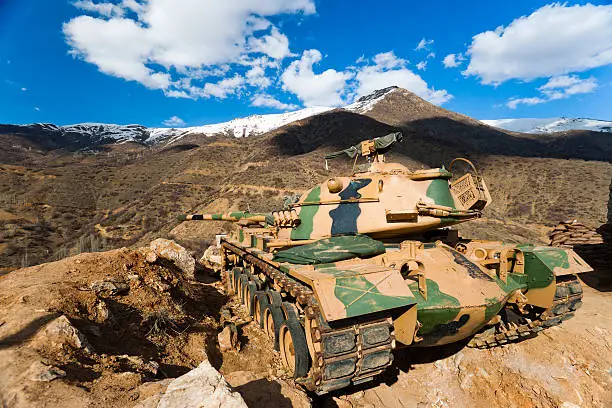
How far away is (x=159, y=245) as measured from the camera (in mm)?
11531

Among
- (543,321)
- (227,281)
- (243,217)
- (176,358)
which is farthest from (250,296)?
(543,321)

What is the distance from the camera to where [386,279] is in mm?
4094

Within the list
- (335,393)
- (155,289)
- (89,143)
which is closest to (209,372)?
(335,393)

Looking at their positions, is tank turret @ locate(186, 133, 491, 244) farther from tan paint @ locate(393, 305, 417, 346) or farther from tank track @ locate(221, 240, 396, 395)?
tank track @ locate(221, 240, 396, 395)

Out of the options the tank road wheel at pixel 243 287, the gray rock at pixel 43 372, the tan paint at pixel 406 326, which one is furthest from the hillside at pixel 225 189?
the tan paint at pixel 406 326

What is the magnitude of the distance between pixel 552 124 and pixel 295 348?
13349cm

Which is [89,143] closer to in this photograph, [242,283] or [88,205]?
[88,205]

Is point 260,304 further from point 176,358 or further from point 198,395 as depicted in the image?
point 198,395

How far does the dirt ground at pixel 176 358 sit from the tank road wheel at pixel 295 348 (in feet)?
0.84

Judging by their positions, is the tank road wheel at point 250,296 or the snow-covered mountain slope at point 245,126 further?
the snow-covered mountain slope at point 245,126

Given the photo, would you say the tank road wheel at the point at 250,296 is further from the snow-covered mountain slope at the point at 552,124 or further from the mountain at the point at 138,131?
the snow-covered mountain slope at the point at 552,124

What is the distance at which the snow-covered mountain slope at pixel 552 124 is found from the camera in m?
95.5

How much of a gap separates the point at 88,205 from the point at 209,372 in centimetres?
4689

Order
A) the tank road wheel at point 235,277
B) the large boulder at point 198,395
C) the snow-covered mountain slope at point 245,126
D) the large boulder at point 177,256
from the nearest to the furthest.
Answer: the large boulder at point 198,395
the tank road wheel at point 235,277
the large boulder at point 177,256
the snow-covered mountain slope at point 245,126
